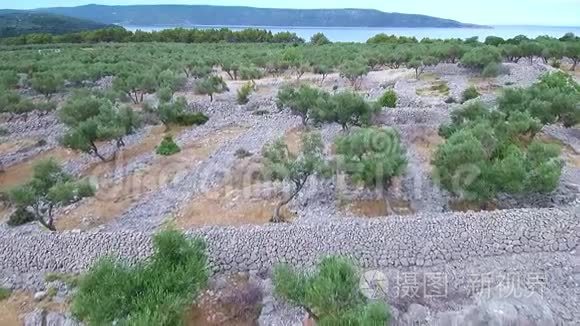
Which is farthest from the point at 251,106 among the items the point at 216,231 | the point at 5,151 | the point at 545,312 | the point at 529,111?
the point at 545,312

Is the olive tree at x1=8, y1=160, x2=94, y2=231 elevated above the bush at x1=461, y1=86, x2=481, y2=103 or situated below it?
below

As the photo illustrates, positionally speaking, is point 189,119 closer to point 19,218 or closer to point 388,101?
point 388,101

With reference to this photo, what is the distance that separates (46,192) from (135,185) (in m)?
5.50

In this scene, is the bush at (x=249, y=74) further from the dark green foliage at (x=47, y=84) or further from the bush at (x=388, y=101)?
the bush at (x=388, y=101)

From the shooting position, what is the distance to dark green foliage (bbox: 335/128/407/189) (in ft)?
64.8

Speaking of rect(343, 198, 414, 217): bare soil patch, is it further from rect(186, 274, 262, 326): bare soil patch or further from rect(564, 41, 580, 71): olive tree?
rect(564, 41, 580, 71): olive tree

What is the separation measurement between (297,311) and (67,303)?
716cm

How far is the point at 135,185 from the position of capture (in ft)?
79.1

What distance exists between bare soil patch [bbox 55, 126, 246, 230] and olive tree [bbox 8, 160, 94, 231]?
1.20 meters

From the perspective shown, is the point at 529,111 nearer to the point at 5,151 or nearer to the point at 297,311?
the point at 297,311

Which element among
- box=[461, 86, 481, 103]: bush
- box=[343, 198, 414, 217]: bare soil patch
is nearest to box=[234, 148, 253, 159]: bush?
box=[343, 198, 414, 217]: bare soil patch

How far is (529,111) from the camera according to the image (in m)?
28.0

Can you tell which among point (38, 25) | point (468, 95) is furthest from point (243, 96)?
point (38, 25)

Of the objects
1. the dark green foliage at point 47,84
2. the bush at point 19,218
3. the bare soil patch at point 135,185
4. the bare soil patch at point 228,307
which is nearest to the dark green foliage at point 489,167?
the bare soil patch at point 228,307
